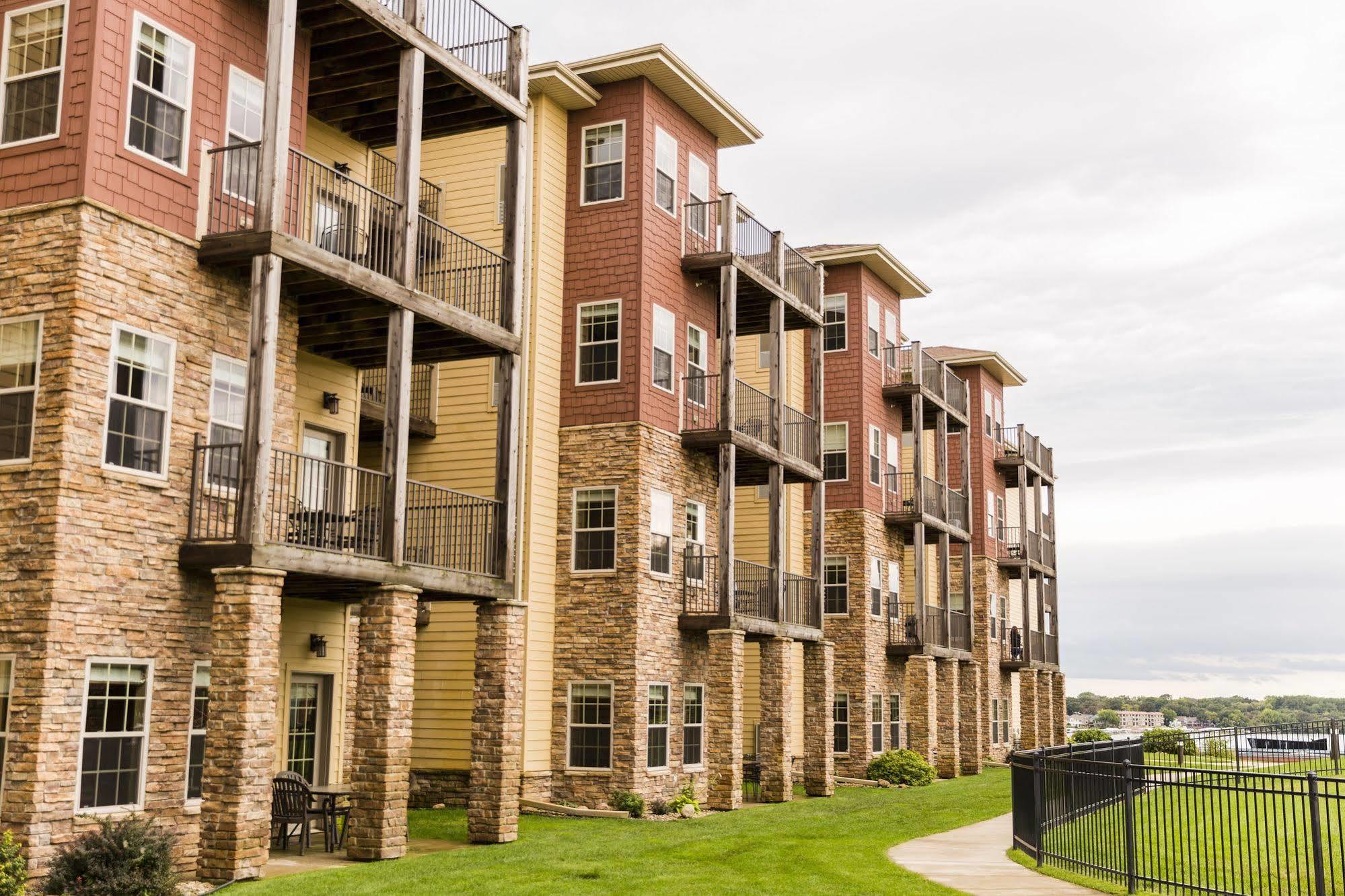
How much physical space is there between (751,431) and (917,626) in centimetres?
1239

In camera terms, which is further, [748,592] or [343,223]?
[748,592]

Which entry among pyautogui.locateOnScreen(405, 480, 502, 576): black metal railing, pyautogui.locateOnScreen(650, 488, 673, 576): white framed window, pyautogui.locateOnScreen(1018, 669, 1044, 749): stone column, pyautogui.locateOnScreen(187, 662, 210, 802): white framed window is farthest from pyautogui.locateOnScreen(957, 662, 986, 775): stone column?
pyautogui.locateOnScreen(187, 662, 210, 802): white framed window

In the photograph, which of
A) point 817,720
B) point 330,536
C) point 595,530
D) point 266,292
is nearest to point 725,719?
point 595,530

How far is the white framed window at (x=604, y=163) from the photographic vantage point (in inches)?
1127

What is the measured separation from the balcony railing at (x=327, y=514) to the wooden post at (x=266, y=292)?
23 cm

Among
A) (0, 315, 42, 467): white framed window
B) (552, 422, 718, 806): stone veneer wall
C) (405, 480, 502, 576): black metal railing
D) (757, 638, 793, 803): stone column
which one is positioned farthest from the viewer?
(757, 638, 793, 803): stone column

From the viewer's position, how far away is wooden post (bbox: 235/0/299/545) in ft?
53.3

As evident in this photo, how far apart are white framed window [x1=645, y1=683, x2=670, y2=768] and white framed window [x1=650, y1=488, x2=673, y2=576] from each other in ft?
8.42

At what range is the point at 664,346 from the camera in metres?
28.9

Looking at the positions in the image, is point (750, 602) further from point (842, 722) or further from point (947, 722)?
point (947, 722)

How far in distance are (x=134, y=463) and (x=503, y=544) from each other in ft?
22.0

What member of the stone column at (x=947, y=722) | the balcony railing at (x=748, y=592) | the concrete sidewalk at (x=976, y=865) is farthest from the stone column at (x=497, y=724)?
the stone column at (x=947, y=722)

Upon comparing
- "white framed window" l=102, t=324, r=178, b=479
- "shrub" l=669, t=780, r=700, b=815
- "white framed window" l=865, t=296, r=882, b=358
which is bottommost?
"shrub" l=669, t=780, r=700, b=815

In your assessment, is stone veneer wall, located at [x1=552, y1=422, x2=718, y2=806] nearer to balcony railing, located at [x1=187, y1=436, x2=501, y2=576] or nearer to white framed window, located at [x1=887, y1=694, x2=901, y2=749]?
balcony railing, located at [x1=187, y1=436, x2=501, y2=576]
